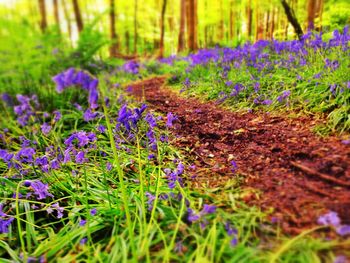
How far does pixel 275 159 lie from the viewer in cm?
175

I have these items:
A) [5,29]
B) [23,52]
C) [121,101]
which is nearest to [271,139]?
[121,101]

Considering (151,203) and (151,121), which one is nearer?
(151,203)

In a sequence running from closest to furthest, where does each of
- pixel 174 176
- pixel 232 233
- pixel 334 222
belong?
pixel 334 222 < pixel 232 233 < pixel 174 176

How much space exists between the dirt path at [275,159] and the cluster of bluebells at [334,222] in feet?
0.17

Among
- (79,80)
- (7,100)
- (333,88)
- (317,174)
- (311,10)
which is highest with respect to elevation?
(311,10)

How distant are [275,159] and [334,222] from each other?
67cm

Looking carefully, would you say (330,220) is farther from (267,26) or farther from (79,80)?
(267,26)

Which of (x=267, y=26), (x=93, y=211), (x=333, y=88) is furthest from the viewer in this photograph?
(x=267, y=26)

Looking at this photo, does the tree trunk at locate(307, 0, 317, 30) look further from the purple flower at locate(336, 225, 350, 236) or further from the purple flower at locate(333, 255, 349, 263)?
the purple flower at locate(333, 255, 349, 263)

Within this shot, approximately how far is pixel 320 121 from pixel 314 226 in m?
1.08

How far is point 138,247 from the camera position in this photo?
1.25 m

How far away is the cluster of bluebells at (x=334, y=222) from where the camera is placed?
1066 millimetres

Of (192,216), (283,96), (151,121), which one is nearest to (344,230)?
(192,216)

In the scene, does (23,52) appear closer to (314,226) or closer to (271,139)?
(271,139)
